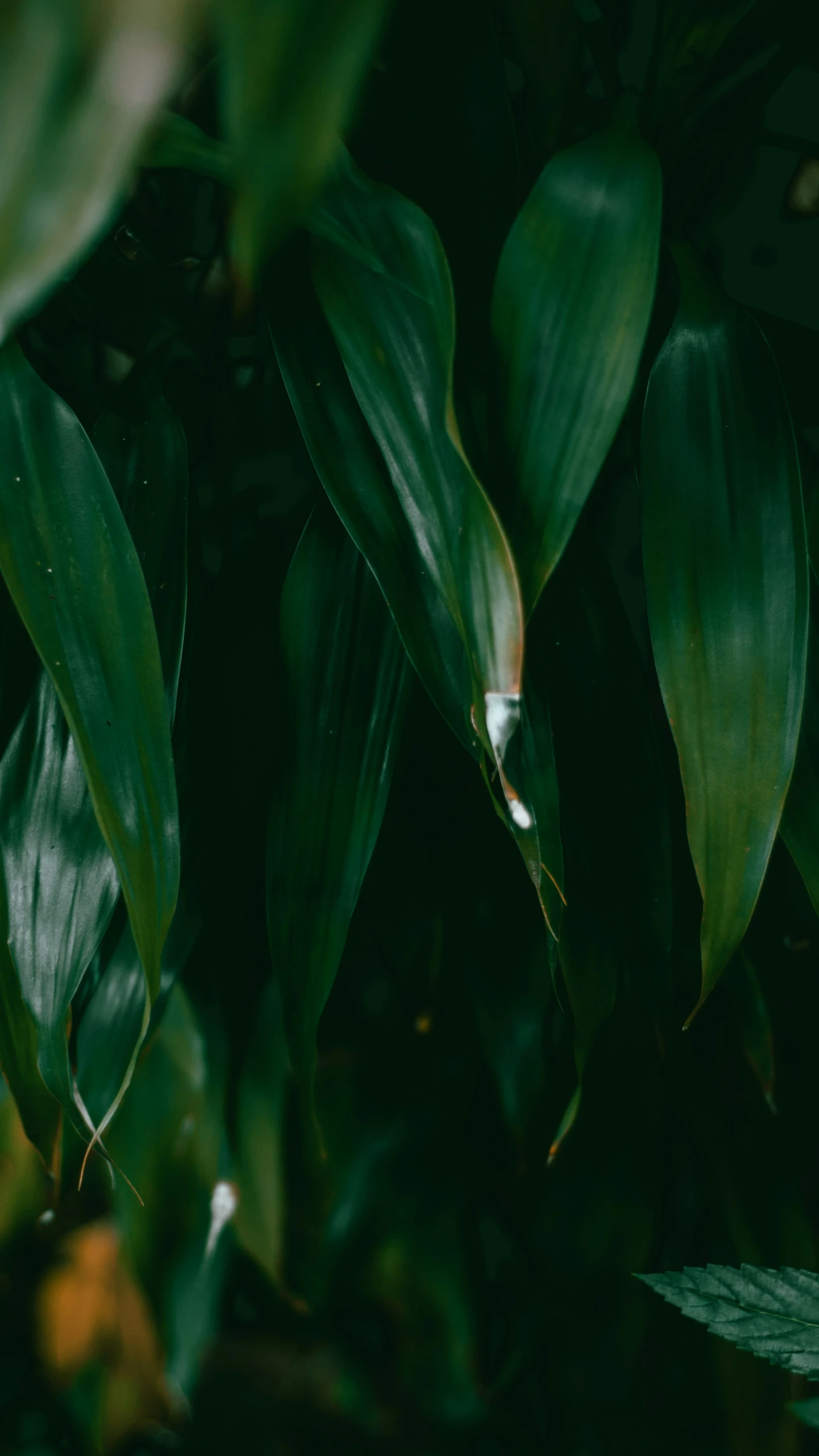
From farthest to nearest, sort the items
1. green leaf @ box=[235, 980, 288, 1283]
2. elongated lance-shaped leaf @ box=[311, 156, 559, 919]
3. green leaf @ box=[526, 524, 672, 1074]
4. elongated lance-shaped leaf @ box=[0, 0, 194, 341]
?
green leaf @ box=[235, 980, 288, 1283] < green leaf @ box=[526, 524, 672, 1074] < elongated lance-shaped leaf @ box=[311, 156, 559, 919] < elongated lance-shaped leaf @ box=[0, 0, 194, 341]

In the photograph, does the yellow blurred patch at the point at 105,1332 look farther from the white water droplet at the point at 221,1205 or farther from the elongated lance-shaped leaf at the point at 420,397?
the elongated lance-shaped leaf at the point at 420,397

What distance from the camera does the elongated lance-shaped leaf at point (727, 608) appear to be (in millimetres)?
282

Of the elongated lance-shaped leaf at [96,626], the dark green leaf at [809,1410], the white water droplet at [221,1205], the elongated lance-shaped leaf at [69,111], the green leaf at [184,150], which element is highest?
the green leaf at [184,150]

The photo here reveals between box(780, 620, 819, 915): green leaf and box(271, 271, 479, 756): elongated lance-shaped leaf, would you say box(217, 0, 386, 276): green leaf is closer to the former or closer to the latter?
box(271, 271, 479, 756): elongated lance-shaped leaf

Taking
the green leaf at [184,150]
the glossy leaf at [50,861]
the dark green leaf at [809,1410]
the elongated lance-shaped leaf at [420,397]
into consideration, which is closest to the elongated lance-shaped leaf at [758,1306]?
the dark green leaf at [809,1410]

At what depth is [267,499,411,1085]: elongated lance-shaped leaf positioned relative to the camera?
344 mm

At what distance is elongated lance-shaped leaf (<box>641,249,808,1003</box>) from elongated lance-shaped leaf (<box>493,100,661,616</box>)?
4cm

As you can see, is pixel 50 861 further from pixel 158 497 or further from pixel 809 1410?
pixel 809 1410

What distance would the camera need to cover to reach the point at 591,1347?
1.52ft

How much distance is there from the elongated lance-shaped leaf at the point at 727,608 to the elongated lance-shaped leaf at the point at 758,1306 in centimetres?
8

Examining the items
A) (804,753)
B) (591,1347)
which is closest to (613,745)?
(804,753)

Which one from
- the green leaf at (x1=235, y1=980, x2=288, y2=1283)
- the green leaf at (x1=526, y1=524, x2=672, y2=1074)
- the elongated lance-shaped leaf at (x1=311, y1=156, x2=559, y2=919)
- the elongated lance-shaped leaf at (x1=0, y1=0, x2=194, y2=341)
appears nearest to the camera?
the elongated lance-shaped leaf at (x1=0, y1=0, x2=194, y2=341)

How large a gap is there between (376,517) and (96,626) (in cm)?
10

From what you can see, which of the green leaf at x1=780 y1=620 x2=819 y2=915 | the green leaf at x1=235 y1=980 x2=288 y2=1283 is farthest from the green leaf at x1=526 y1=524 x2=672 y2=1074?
the green leaf at x1=235 y1=980 x2=288 y2=1283
